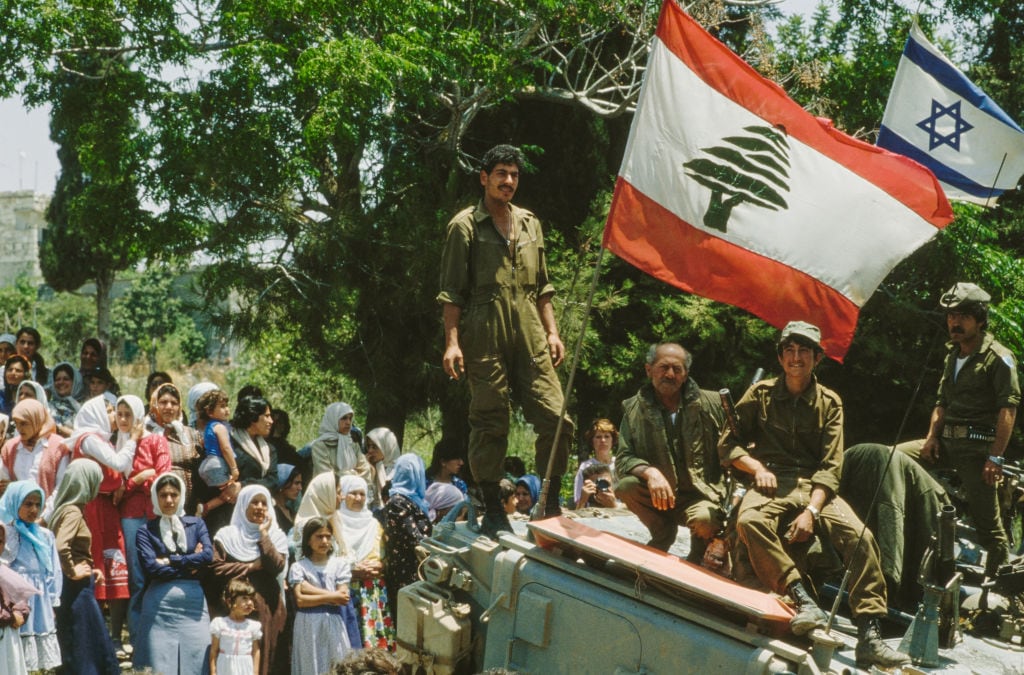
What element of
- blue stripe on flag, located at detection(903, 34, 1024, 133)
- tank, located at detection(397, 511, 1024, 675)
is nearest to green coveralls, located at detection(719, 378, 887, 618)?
tank, located at detection(397, 511, 1024, 675)

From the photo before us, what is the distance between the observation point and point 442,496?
30.8 feet

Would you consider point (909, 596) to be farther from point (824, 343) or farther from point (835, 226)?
point (835, 226)

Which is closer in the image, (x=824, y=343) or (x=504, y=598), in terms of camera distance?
(x=504, y=598)

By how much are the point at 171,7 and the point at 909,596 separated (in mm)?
8348

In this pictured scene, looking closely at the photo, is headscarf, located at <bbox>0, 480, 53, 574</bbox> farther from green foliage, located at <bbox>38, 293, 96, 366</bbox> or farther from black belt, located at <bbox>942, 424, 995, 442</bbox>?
green foliage, located at <bbox>38, 293, 96, 366</bbox>

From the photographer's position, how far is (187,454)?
8.70 m

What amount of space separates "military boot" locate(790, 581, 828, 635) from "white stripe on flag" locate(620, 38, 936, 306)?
1.66 metres

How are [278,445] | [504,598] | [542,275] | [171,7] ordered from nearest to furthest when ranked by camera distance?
[504,598] → [542,275] → [278,445] → [171,7]

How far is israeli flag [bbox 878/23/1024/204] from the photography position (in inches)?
318

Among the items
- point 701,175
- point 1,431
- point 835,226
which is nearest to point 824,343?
point 835,226

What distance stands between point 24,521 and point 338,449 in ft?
8.77

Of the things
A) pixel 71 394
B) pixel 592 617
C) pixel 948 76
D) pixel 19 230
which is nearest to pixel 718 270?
pixel 592 617

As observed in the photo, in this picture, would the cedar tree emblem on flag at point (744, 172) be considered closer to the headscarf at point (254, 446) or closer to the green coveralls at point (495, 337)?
the green coveralls at point (495, 337)

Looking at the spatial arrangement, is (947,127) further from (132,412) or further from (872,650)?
(132,412)
